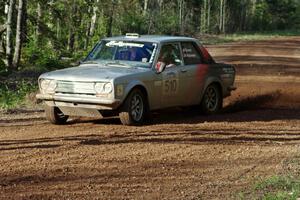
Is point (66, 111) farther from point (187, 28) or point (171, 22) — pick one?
point (187, 28)

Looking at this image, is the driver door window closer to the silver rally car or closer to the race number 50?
the silver rally car

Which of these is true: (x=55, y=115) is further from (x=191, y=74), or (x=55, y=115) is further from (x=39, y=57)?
(x=39, y=57)

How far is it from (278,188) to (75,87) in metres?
4.36

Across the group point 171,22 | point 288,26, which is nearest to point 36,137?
point 171,22

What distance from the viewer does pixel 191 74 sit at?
464 inches

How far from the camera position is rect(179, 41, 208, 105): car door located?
1166 centimetres

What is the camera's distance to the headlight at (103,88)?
991 cm

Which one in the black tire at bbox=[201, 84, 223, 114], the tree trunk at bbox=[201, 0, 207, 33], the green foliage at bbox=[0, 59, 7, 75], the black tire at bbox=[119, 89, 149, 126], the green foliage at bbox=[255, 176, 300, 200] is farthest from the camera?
the tree trunk at bbox=[201, 0, 207, 33]

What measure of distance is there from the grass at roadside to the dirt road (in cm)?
14

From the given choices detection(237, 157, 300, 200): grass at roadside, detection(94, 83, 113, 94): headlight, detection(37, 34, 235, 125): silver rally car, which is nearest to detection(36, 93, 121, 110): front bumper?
detection(37, 34, 235, 125): silver rally car

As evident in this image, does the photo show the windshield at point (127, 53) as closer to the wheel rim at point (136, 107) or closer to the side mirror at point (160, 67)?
the side mirror at point (160, 67)

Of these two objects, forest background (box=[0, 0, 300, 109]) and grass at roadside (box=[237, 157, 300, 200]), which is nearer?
grass at roadside (box=[237, 157, 300, 200])

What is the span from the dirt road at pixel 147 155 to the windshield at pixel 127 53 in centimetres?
104

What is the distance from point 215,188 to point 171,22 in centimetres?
4852
